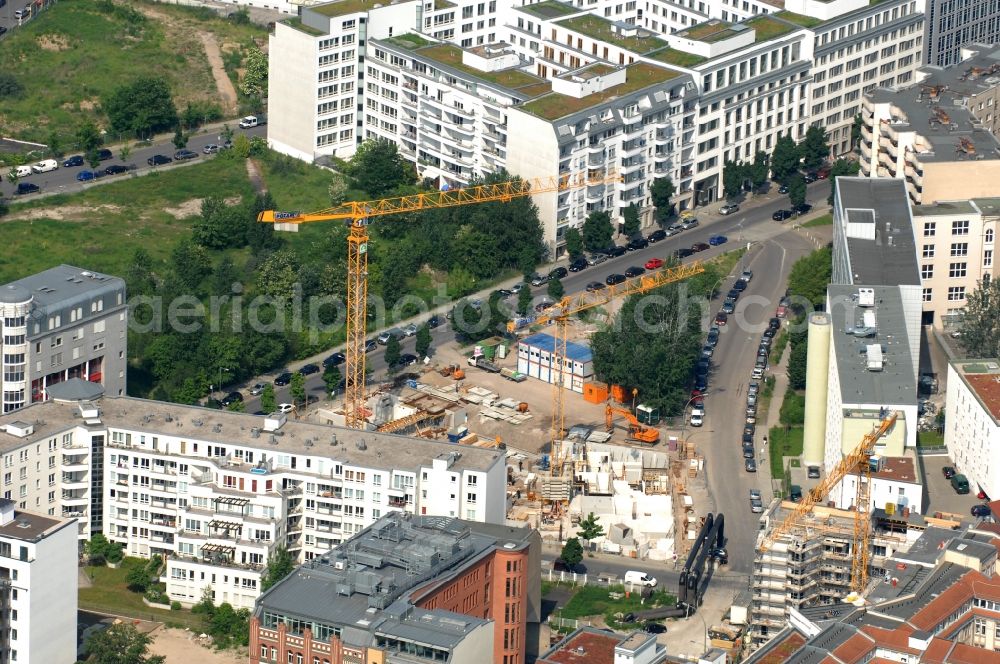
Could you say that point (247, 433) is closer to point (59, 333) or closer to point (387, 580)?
point (59, 333)

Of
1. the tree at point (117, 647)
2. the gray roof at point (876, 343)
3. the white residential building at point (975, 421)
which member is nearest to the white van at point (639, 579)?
the gray roof at point (876, 343)

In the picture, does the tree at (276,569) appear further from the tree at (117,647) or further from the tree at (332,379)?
the tree at (332,379)

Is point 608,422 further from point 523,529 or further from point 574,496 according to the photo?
point 523,529

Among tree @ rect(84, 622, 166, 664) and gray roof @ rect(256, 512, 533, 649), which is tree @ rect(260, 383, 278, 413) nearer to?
tree @ rect(84, 622, 166, 664)

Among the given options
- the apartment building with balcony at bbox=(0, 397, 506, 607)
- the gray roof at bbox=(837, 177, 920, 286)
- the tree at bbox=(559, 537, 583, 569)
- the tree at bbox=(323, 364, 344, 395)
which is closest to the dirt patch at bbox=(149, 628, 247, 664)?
the apartment building with balcony at bbox=(0, 397, 506, 607)

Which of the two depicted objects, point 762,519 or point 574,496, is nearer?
point 762,519

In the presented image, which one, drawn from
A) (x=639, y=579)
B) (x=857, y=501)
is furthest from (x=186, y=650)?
(x=857, y=501)

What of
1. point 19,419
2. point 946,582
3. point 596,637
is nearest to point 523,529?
point 596,637

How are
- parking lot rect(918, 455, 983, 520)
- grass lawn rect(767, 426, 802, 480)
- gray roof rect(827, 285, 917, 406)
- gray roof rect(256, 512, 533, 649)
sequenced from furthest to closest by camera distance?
grass lawn rect(767, 426, 802, 480) → parking lot rect(918, 455, 983, 520) → gray roof rect(827, 285, 917, 406) → gray roof rect(256, 512, 533, 649)
